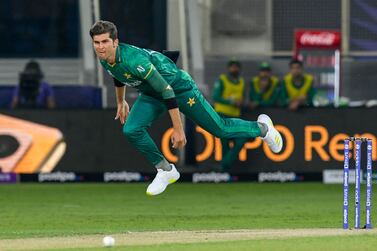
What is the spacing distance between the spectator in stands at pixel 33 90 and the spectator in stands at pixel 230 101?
9.11ft

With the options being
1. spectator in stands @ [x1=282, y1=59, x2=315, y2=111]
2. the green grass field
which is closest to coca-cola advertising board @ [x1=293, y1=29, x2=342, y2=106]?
spectator in stands @ [x1=282, y1=59, x2=315, y2=111]

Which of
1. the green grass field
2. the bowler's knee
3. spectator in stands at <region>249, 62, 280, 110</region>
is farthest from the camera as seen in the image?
spectator in stands at <region>249, 62, 280, 110</region>

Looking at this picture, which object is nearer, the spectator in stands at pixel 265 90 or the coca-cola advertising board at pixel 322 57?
the spectator in stands at pixel 265 90

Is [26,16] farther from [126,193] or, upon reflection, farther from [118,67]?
[118,67]

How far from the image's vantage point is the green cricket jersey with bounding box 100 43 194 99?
12.5 m

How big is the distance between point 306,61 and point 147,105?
457 inches

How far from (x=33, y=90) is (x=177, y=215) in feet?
18.6

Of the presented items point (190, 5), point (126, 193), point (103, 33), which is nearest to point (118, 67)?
point (103, 33)

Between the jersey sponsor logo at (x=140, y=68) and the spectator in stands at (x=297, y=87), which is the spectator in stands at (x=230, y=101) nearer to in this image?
the spectator in stands at (x=297, y=87)

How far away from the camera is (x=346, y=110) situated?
20578mm

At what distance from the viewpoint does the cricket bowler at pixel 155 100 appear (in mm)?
12438

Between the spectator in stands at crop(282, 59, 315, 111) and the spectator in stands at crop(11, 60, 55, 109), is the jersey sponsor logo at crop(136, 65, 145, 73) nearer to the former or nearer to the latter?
the spectator in stands at crop(11, 60, 55, 109)

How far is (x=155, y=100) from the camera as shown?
13.3 metres

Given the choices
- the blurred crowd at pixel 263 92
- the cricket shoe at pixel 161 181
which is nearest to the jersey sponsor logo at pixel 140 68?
the cricket shoe at pixel 161 181
